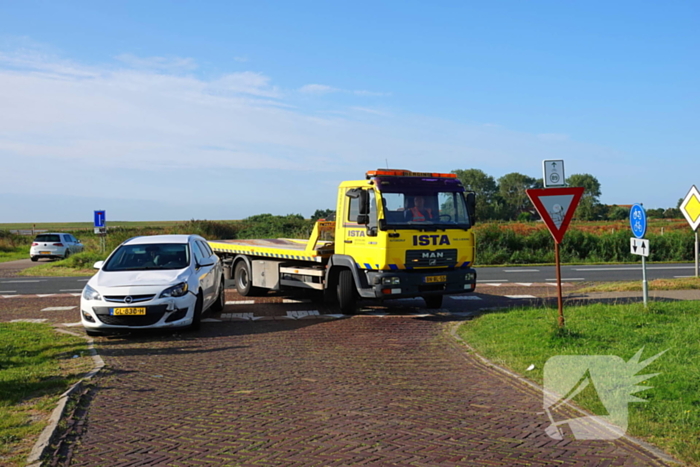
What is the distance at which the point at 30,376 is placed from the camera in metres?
8.02

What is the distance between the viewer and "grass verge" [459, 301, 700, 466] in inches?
227

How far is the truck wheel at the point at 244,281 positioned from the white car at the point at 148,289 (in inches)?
151

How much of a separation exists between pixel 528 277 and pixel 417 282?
979 centimetres

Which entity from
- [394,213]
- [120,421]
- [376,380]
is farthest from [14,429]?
[394,213]

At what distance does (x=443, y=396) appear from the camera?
7.03 m

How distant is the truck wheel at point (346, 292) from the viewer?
13.6 meters

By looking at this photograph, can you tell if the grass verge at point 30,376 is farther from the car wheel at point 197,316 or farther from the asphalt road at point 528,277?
the asphalt road at point 528,277

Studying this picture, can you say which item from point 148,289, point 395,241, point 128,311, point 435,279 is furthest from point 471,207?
point 128,311

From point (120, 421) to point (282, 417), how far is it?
1440 millimetres

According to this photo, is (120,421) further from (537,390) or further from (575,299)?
(575,299)

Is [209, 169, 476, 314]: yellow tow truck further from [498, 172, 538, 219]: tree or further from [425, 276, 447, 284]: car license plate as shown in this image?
[498, 172, 538, 219]: tree

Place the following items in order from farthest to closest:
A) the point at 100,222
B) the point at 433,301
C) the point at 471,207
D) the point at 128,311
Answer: the point at 100,222 → the point at 433,301 → the point at 471,207 → the point at 128,311

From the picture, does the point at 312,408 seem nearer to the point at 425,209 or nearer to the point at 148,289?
the point at 148,289

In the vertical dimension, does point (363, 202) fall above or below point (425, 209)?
above
